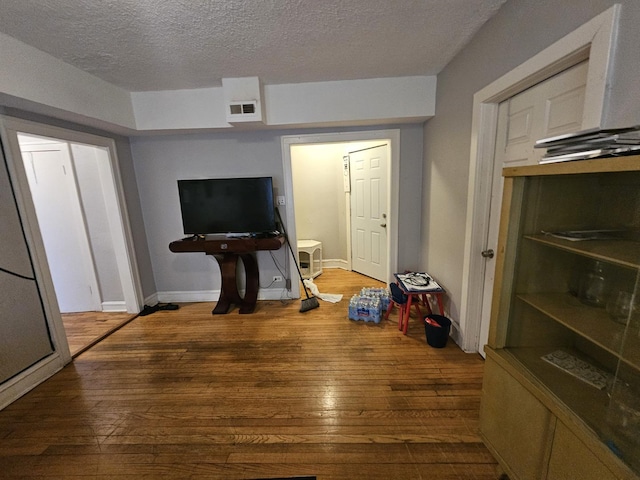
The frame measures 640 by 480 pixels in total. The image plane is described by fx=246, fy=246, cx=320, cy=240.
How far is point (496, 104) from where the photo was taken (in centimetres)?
171

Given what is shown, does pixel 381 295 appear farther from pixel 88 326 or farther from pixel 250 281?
pixel 88 326

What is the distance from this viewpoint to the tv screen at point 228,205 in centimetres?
283

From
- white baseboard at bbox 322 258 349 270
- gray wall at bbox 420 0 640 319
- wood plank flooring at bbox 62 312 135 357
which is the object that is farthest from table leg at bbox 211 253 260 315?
A: gray wall at bbox 420 0 640 319

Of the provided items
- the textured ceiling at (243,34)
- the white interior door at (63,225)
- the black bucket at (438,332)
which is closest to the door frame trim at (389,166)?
the textured ceiling at (243,34)

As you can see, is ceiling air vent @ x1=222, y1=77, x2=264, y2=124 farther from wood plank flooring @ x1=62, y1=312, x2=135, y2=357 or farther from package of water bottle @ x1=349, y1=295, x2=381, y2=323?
wood plank flooring @ x1=62, y1=312, x2=135, y2=357

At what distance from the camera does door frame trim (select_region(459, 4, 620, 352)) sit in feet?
3.14

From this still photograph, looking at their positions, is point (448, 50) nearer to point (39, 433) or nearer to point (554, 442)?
point (554, 442)

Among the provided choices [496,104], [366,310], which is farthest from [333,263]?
[496,104]

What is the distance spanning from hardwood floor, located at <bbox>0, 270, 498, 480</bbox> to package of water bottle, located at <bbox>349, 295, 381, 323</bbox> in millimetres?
131

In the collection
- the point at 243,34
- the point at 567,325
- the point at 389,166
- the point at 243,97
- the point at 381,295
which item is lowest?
the point at 381,295

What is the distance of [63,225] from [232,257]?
6.63 ft

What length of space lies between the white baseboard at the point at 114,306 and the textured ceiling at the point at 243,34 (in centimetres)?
254

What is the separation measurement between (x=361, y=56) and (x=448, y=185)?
4.44 ft

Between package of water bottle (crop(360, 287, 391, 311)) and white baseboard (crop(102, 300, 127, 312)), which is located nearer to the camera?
package of water bottle (crop(360, 287, 391, 311))
